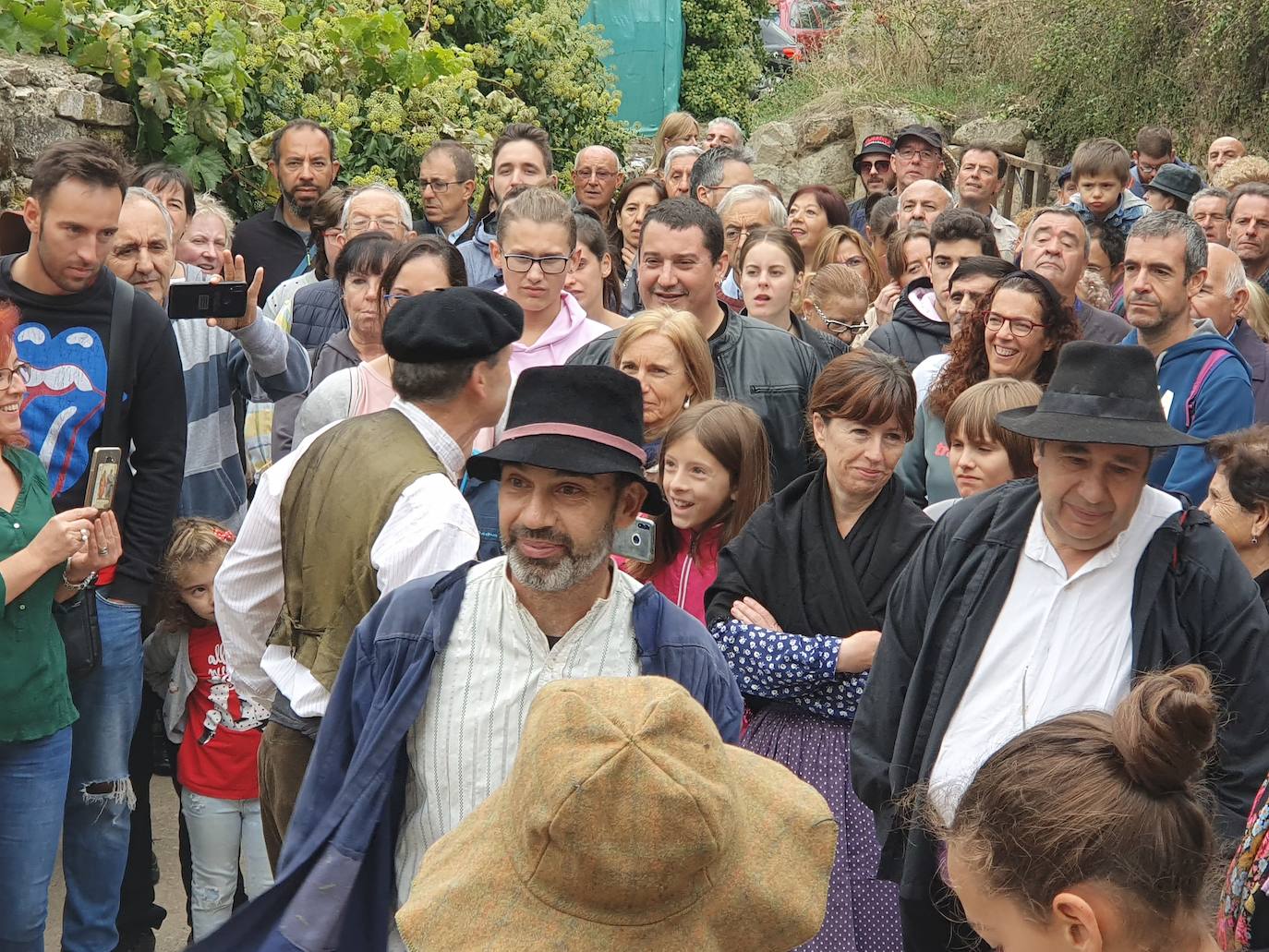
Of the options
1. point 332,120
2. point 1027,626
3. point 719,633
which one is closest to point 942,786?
point 1027,626

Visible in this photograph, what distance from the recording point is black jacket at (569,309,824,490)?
539cm

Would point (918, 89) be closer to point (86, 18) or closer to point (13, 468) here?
point (86, 18)

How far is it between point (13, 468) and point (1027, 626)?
9.24 feet

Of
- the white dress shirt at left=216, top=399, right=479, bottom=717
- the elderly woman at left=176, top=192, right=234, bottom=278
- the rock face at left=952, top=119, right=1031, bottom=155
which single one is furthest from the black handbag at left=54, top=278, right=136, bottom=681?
Answer: the rock face at left=952, top=119, right=1031, bottom=155

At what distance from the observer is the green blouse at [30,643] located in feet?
13.5

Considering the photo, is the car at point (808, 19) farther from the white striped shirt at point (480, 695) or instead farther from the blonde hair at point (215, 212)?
the white striped shirt at point (480, 695)

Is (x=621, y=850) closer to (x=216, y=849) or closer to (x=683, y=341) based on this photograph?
(x=683, y=341)

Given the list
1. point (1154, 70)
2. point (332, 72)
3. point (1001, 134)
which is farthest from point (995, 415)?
point (1001, 134)

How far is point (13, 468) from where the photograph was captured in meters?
4.23

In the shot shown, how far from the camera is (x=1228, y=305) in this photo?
6363 millimetres

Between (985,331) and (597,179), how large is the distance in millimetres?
4140

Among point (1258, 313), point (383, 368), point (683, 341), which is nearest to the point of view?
point (383, 368)

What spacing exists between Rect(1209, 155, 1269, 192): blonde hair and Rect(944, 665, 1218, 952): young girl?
7.88 metres

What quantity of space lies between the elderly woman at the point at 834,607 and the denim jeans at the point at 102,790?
6.28 feet
